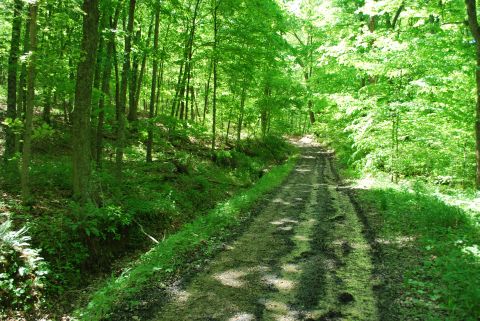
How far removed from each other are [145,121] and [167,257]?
6.11m

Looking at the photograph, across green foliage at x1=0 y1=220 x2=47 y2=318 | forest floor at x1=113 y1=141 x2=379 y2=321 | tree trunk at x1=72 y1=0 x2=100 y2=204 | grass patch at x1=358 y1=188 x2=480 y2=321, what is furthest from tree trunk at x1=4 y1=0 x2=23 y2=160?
grass patch at x1=358 y1=188 x2=480 y2=321

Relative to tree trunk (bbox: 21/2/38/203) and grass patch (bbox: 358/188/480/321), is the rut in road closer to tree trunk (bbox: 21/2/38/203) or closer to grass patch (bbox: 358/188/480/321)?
grass patch (bbox: 358/188/480/321)

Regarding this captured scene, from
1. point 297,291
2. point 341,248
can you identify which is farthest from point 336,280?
point 341,248

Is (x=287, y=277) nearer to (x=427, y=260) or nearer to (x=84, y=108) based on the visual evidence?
(x=427, y=260)

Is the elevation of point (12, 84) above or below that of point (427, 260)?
above

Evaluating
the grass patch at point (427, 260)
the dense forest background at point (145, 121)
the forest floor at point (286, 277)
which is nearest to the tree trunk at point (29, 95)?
the dense forest background at point (145, 121)

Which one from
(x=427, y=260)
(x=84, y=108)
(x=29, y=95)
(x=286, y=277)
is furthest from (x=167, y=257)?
(x=427, y=260)

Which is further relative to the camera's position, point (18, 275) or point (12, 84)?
point (12, 84)

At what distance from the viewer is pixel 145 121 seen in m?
11.8

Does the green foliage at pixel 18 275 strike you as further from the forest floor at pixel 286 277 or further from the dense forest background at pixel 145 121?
the forest floor at pixel 286 277

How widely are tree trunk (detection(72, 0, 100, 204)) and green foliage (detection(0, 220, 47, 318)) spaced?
7.94ft

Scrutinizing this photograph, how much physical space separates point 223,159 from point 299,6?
77.9ft

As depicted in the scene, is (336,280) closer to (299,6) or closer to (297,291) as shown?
(297,291)

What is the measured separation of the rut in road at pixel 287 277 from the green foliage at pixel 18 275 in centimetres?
225
